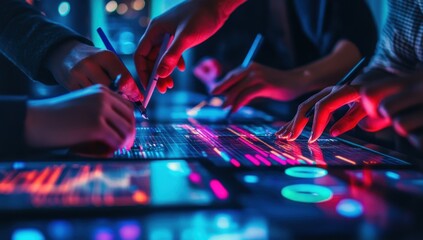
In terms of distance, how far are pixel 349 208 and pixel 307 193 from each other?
7cm

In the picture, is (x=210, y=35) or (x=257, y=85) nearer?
(x=210, y=35)

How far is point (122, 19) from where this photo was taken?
3.05 metres

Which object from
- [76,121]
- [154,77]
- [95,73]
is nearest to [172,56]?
[154,77]

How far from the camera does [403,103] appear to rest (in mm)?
568

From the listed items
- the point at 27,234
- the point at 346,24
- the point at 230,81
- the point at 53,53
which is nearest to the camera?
the point at 27,234

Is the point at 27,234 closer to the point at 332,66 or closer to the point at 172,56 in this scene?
the point at 172,56

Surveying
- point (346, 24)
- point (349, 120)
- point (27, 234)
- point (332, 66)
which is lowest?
point (27, 234)

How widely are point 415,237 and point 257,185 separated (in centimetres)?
21

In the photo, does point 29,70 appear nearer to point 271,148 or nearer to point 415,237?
point 271,148

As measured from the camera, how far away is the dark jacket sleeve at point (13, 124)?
0.63 meters

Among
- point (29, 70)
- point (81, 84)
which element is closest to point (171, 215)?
point (81, 84)

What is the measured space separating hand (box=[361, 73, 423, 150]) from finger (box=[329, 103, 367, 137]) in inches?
10.3

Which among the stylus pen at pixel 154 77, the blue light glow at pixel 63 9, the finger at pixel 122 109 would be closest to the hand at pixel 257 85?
the stylus pen at pixel 154 77

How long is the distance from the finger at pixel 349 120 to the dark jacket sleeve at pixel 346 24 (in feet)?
2.70
